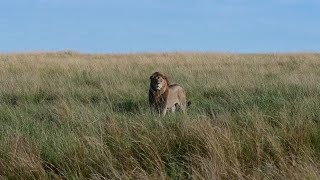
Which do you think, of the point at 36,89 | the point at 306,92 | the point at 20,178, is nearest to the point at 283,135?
the point at 20,178

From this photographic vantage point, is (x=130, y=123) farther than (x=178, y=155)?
Yes

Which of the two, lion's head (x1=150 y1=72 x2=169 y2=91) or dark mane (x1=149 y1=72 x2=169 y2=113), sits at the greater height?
lion's head (x1=150 y1=72 x2=169 y2=91)

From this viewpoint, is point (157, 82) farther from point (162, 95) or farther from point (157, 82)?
point (162, 95)

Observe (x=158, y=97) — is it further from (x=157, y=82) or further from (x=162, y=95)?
(x=157, y=82)

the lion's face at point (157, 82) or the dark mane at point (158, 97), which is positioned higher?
the lion's face at point (157, 82)

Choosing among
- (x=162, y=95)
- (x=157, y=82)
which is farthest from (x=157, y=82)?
(x=162, y=95)

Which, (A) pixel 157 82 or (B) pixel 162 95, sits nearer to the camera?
(A) pixel 157 82

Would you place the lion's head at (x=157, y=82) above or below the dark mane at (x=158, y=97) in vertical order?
above

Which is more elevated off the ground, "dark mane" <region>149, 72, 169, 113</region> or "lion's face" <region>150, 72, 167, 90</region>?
"lion's face" <region>150, 72, 167, 90</region>

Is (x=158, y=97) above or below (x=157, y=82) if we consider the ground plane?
below

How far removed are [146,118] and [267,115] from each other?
130 cm

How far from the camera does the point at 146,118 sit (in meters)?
5.95

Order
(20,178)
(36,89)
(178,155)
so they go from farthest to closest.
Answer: (36,89)
(178,155)
(20,178)

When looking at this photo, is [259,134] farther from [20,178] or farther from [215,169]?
[20,178]
